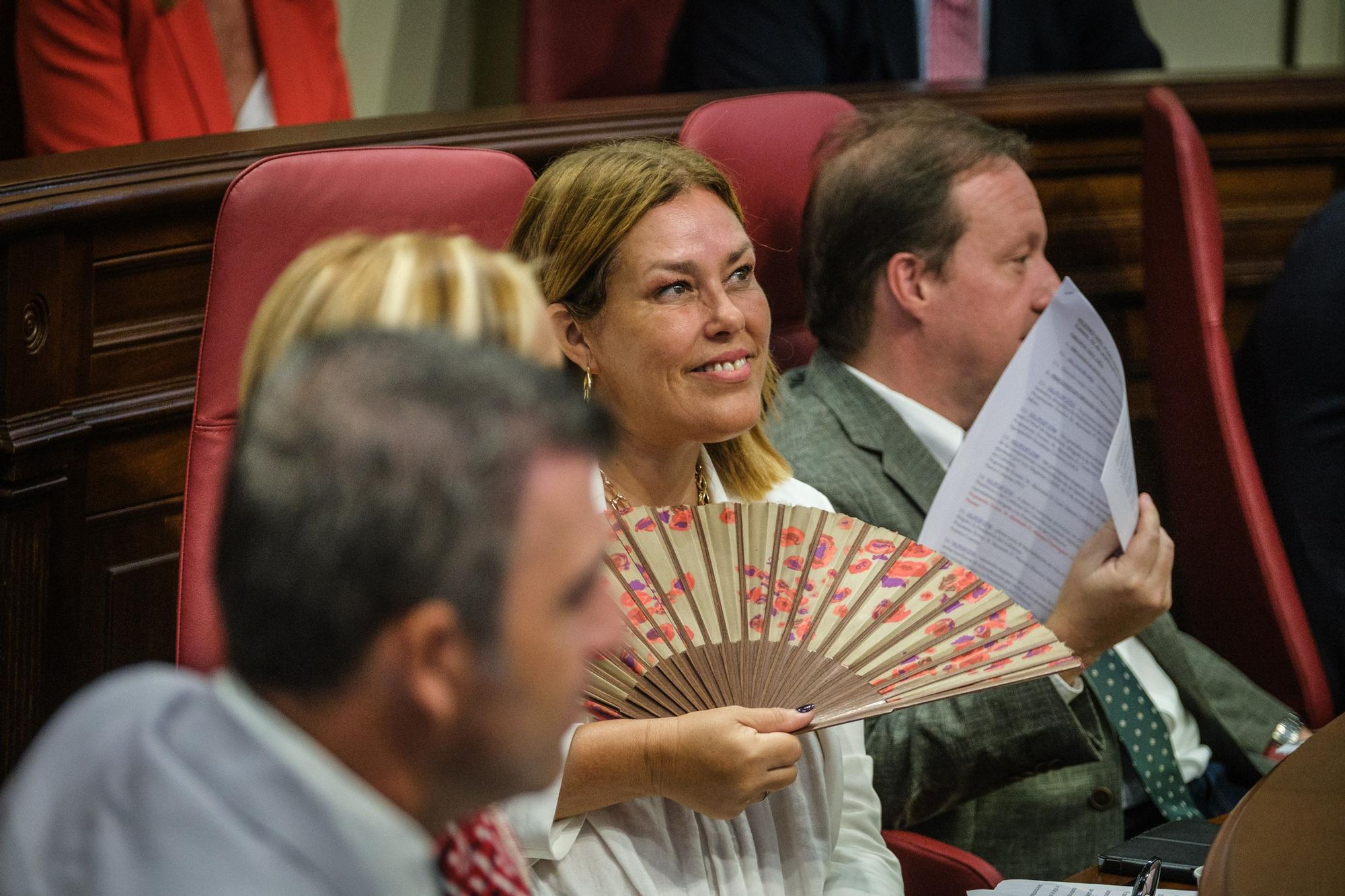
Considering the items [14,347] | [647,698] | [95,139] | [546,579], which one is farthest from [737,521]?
[95,139]

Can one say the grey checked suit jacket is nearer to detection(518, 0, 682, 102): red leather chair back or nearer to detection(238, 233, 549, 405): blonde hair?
detection(238, 233, 549, 405): blonde hair

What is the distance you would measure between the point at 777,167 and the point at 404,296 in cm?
154

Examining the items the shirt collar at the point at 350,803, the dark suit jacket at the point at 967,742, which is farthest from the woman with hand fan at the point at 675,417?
the shirt collar at the point at 350,803

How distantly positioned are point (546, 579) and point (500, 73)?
3.53 m

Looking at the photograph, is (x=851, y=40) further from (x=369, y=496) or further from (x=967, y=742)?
(x=369, y=496)

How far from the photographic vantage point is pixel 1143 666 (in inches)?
79.1

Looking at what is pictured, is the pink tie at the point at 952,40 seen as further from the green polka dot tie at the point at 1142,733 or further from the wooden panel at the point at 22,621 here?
the wooden panel at the point at 22,621

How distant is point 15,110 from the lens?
2.49 meters

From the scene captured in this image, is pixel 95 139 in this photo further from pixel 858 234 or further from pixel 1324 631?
pixel 1324 631

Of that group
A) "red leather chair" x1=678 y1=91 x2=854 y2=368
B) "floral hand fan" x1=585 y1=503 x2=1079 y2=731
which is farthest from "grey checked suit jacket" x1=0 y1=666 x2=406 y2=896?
"red leather chair" x1=678 y1=91 x2=854 y2=368

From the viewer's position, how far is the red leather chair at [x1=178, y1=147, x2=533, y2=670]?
4.48ft

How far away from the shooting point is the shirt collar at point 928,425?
1985mm

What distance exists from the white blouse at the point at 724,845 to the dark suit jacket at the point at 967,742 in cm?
20

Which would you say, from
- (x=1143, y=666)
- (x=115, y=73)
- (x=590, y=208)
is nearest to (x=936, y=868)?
(x=1143, y=666)
